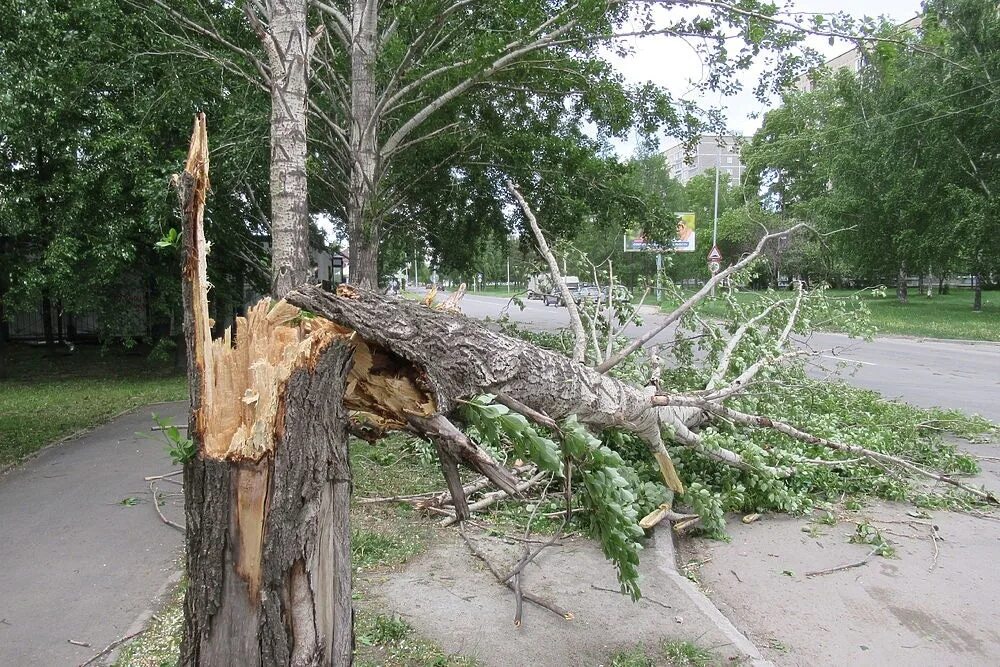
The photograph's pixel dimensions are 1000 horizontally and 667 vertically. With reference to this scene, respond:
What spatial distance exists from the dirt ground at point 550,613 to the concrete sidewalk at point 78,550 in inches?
56.9

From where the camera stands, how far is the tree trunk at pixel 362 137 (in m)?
7.53

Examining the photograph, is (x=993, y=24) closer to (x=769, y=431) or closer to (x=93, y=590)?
(x=769, y=431)

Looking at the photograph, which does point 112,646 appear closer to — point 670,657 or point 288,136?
point 670,657

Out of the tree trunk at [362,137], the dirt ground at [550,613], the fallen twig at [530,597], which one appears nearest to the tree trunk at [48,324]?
the tree trunk at [362,137]

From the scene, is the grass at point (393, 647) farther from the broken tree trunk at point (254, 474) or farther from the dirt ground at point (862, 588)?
the dirt ground at point (862, 588)

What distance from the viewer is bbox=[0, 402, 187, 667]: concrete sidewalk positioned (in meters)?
3.39

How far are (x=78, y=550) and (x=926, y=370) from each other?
12988 millimetres

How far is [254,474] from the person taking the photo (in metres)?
2.03

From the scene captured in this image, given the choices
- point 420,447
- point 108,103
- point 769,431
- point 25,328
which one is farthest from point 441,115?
point 25,328

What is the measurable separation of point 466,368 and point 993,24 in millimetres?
25232

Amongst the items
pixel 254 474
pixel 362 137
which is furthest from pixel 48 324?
pixel 254 474

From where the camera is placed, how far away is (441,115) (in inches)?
408

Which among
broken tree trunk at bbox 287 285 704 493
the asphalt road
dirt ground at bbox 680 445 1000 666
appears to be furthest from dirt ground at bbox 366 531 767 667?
the asphalt road

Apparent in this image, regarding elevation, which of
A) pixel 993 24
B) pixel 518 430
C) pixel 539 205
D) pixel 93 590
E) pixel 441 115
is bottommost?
pixel 93 590
